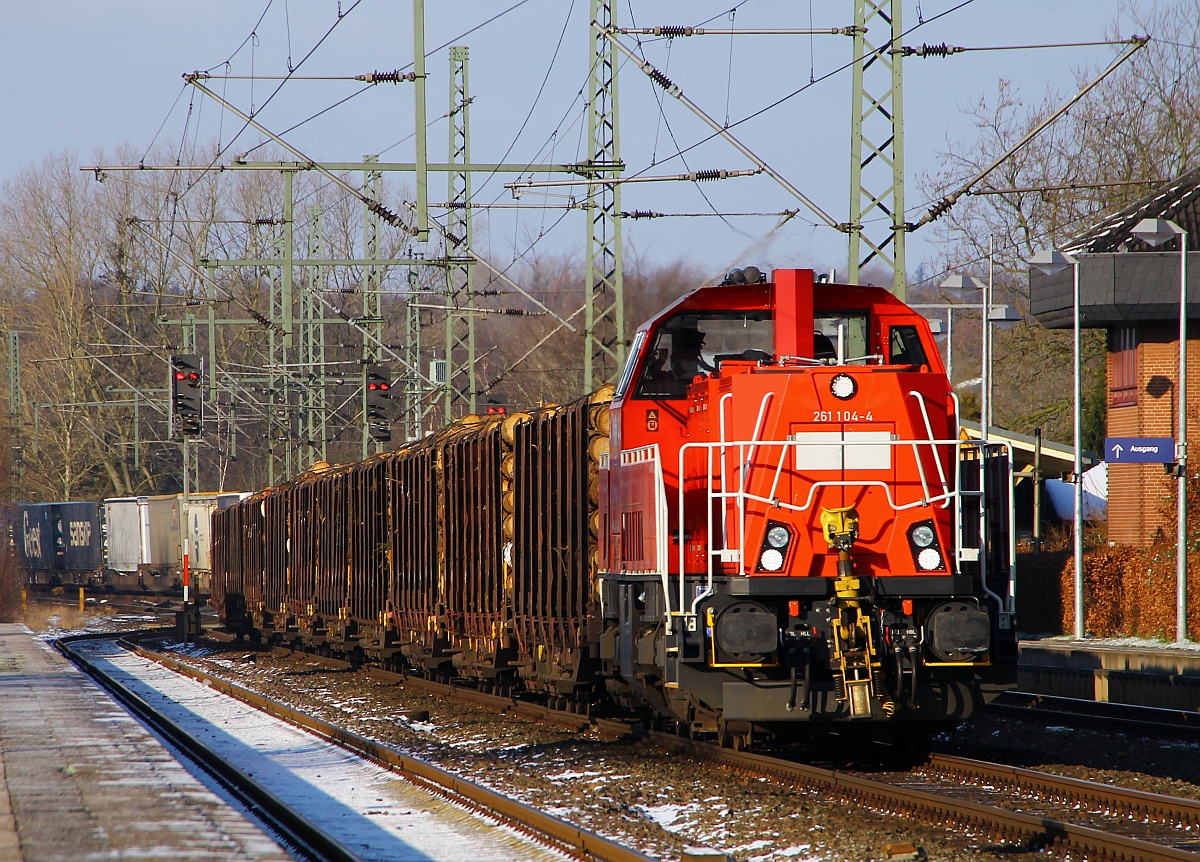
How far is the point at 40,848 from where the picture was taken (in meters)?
7.62

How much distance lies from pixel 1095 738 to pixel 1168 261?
55.3 ft

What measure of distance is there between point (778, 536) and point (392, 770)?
13.2 feet

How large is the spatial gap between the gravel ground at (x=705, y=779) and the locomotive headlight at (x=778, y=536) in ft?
5.61

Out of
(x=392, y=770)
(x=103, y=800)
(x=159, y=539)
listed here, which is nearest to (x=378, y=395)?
(x=392, y=770)

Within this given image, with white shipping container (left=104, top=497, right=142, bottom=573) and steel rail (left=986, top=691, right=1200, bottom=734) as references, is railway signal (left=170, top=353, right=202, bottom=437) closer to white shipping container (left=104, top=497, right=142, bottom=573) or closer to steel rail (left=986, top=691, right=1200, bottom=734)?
white shipping container (left=104, top=497, right=142, bottom=573)

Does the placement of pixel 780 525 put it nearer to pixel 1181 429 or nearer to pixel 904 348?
pixel 904 348

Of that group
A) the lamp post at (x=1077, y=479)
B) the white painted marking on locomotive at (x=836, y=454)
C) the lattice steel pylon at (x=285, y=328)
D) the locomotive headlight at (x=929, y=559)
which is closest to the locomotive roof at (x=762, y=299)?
the white painted marking on locomotive at (x=836, y=454)

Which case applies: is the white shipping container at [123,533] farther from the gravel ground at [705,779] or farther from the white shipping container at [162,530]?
the gravel ground at [705,779]

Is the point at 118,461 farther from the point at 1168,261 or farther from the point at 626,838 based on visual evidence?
the point at 626,838

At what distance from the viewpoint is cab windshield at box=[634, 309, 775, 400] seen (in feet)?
35.2

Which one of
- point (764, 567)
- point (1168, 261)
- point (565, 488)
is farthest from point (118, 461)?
point (764, 567)

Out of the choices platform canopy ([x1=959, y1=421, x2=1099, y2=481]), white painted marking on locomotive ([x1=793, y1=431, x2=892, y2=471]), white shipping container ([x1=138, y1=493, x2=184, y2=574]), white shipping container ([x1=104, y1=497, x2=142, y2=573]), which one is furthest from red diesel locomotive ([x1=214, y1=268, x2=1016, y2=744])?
white shipping container ([x1=104, y1=497, x2=142, y2=573])

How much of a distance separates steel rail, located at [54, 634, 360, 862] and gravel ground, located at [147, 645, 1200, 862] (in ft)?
5.17

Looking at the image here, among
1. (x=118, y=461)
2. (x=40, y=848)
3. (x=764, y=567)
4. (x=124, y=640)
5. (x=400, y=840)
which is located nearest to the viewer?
(x=40, y=848)
